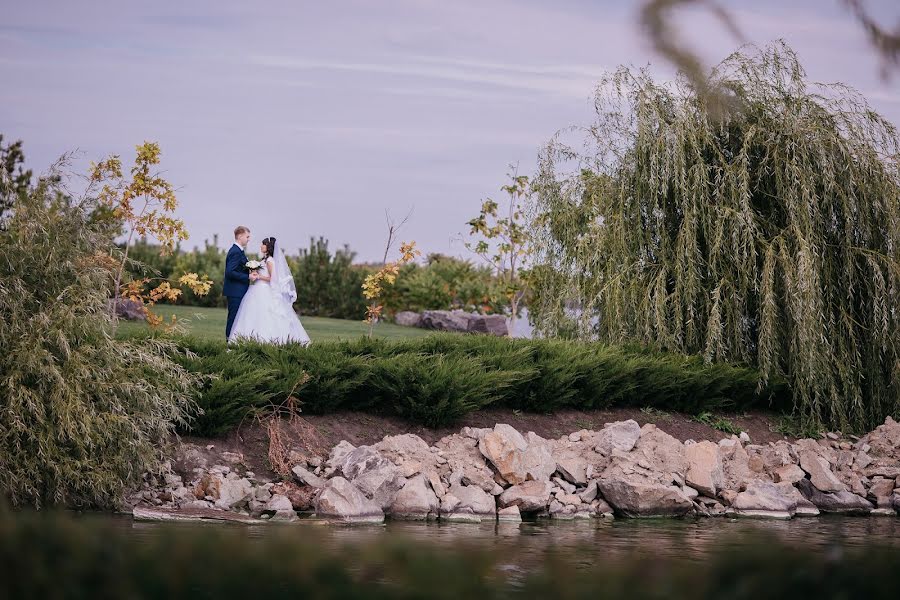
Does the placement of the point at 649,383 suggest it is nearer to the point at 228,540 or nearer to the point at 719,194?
the point at 719,194

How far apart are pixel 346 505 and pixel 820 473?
562 centimetres

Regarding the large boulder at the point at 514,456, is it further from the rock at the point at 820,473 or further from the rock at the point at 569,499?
the rock at the point at 820,473

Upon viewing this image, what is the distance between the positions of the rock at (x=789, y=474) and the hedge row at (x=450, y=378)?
209cm

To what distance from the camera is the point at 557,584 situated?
3078mm

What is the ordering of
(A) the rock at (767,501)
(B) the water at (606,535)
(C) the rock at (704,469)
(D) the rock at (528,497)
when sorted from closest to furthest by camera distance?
(B) the water at (606,535)
(D) the rock at (528,497)
(A) the rock at (767,501)
(C) the rock at (704,469)

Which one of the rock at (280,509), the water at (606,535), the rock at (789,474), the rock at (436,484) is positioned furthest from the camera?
the rock at (789,474)

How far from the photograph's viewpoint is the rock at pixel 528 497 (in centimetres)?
956

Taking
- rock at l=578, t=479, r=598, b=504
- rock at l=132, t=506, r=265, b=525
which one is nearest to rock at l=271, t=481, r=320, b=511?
rock at l=132, t=506, r=265, b=525

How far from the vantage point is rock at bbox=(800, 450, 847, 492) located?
36.2ft

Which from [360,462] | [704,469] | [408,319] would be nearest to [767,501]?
[704,469]

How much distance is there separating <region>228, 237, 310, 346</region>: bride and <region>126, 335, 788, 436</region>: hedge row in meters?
3.29

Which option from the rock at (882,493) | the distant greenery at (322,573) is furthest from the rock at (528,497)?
the distant greenery at (322,573)

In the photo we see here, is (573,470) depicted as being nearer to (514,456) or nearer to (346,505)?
(514,456)

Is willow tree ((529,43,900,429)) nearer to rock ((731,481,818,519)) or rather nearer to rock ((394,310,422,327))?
rock ((731,481,818,519))
